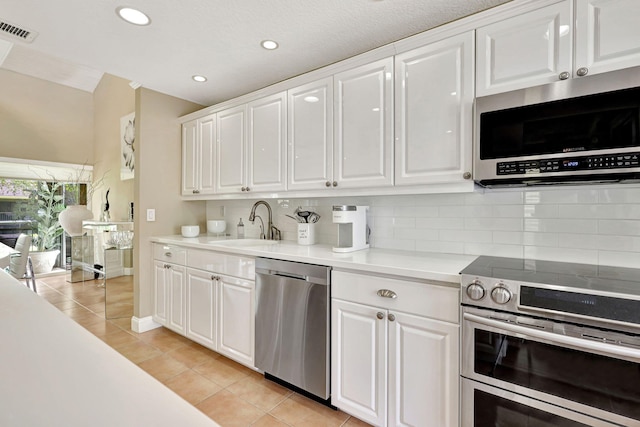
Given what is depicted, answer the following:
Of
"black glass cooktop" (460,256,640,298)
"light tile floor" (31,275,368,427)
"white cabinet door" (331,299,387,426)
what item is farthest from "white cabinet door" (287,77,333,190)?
"light tile floor" (31,275,368,427)

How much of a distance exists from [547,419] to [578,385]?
0.62 ft

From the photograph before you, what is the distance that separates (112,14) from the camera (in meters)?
1.89

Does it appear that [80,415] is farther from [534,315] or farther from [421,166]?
[421,166]

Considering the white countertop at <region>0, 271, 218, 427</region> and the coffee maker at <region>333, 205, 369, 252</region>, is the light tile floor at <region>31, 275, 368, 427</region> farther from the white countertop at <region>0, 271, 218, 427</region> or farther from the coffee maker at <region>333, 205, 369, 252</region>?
the white countertop at <region>0, 271, 218, 427</region>

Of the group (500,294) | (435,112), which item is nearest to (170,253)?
(435,112)

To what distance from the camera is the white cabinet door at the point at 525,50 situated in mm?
1468

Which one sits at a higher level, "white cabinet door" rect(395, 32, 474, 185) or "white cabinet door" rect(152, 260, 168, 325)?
"white cabinet door" rect(395, 32, 474, 185)

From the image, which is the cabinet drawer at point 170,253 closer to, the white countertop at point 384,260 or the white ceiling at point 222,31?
the white countertop at point 384,260

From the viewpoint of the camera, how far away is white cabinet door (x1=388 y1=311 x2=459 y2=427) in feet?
4.79

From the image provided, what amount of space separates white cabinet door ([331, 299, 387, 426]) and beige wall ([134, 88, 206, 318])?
2226mm

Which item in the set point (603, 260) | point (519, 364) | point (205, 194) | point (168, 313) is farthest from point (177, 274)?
point (603, 260)

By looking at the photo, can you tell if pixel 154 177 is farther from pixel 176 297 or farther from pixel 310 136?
pixel 310 136

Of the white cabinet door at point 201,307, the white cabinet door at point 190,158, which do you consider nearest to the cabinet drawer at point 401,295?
the white cabinet door at point 201,307

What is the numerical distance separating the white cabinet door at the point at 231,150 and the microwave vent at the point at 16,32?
4.43 feet
